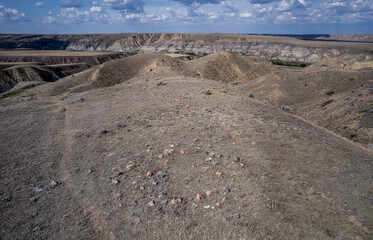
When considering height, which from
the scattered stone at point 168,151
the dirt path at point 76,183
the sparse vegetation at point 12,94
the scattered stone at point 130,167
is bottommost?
the sparse vegetation at point 12,94

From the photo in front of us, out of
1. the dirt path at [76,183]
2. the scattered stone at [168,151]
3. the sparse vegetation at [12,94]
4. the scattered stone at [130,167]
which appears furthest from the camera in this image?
the sparse vegetation at [12,94]

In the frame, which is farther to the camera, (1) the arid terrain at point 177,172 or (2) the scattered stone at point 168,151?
(2) the scattered stone at point 168,151

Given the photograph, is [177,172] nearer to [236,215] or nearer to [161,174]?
[161,174]

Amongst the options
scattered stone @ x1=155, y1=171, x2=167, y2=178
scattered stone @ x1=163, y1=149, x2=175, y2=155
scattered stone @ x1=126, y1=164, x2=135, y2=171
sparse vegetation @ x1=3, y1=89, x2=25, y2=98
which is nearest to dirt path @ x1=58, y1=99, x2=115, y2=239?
scattered stone @ x1=126, y1=164, x2=135, y2=171

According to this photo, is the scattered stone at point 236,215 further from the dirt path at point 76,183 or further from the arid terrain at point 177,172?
the dirt path at point 76,183

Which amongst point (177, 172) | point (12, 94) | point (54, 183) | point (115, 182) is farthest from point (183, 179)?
point (12, 94)

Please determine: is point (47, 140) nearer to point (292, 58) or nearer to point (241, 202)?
point (241, 202)

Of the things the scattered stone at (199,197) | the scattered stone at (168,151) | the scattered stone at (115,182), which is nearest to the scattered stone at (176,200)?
the scattered stone at (199,197)

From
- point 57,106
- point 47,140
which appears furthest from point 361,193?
point 57,106

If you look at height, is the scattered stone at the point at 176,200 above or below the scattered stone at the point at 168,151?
below

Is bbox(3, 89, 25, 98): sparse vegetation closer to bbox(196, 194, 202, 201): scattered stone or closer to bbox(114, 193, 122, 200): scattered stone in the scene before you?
bbox(114, 193, 122, 200): scattered stone

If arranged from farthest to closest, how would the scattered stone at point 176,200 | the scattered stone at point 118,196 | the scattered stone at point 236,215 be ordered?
the scattered stone at point 118,196
the scattered stone at point 176,200
the scattered stone at point 236,215
